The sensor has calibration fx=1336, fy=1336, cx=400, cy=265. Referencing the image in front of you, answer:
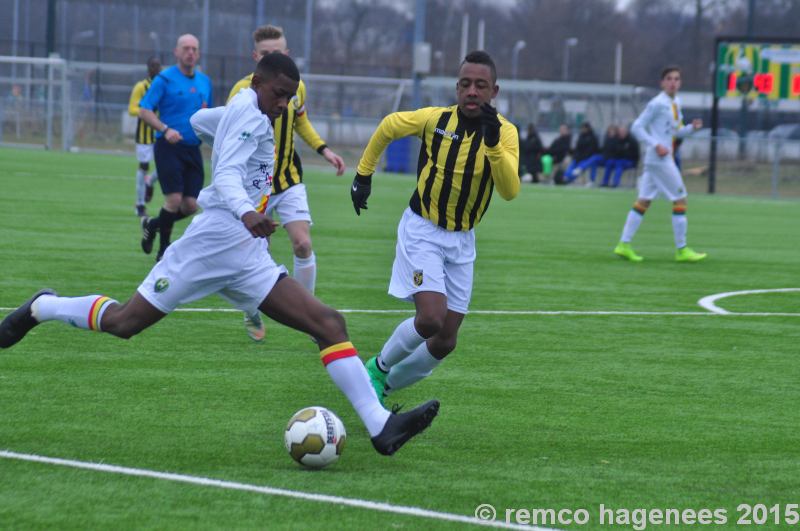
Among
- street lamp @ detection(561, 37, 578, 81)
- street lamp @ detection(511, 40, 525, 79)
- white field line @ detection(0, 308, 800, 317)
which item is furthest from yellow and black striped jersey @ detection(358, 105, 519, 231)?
street lamp @ detection(561, 37, 578, 81)

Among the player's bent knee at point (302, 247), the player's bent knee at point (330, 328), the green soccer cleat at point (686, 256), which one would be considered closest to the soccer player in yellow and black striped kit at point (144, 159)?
the green soccer cleat at point (686, 256)

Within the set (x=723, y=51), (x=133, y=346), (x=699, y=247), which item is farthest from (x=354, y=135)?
(x=133, y=346)

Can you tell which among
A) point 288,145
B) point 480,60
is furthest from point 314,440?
point 288,145

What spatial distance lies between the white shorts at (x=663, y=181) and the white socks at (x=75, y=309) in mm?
10923

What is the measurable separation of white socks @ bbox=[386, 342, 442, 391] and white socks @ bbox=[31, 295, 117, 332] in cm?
162

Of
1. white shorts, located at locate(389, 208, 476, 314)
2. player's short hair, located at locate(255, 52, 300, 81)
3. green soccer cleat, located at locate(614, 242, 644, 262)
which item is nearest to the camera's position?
player's short hair, located at locate(255, 52, 300, 81)

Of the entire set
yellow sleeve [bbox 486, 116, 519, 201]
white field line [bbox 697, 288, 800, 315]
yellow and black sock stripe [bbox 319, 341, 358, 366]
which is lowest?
white field line [bbox 697, 288, 800, 315]

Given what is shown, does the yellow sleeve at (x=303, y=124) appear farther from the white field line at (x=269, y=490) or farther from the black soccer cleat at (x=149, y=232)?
the white field line at (x=269, y=490)

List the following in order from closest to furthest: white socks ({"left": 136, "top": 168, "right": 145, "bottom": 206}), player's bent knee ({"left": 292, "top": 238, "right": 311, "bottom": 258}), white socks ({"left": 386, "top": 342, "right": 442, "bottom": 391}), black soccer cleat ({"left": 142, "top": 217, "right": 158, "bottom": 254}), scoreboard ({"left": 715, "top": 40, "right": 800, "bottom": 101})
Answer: white socks ({"left": 386, "top": 342, "right": 442, "bottom": 391}), player's bent knee ({"left": 292, "top": 238, "right": 311, "bottom": 258}), black soccer cleat ({"left": 142, "top": 217, "right": 158, "bottom": 254}), white socks ({"left": 136, "top": 168, "right": 145, "bottom": 206}), scoreboard ({"left": 715, "top": 40, "right": 800, "bottom": 101})

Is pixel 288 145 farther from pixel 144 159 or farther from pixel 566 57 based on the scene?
pixel 566 57

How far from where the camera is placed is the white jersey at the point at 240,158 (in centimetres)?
605

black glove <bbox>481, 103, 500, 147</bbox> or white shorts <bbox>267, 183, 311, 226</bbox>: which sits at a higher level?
black glove <bbox>481, 103, 500, 147</bbox>

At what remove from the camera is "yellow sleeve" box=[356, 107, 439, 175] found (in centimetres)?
731

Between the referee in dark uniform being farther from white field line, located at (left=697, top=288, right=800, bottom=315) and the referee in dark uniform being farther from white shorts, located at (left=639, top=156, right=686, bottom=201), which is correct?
white shorts, located at (left=639, top=156, right=686, bottom=201)
